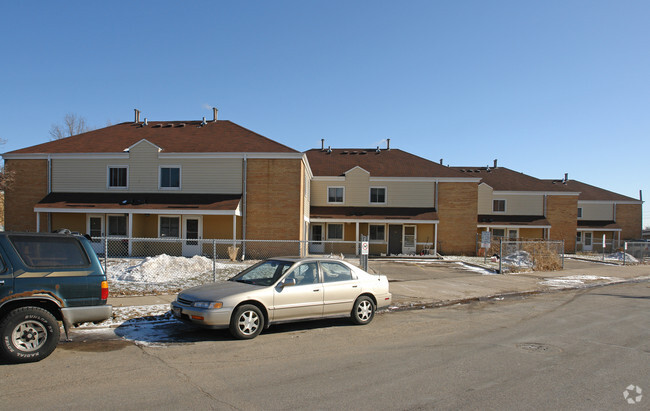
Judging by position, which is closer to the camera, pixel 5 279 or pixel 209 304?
pixel 5 279

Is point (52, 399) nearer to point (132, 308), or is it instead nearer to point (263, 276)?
point (263, 276)

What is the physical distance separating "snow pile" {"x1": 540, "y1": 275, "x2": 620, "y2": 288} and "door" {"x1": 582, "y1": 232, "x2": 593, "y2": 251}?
24692 mm

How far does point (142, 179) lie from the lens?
25484 mm

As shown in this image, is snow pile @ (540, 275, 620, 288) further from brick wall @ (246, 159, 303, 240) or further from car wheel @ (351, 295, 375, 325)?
brick wall @ (246, 159, 303, 240)

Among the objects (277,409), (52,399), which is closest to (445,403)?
(277,409)

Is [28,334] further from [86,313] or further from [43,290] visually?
[86,313]

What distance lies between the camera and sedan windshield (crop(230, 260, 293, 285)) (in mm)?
8698

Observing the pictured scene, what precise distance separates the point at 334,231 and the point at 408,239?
5.11 meters

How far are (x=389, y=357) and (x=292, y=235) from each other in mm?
18068

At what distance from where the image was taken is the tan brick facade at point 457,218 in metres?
32.1

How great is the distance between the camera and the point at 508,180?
3950 centimetres

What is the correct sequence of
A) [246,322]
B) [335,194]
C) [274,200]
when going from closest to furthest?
[246,322] → [274,200] → [335,194]

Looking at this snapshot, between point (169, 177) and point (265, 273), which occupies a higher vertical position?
point (169, 177)

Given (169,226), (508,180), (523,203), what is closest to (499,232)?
(523,203)
